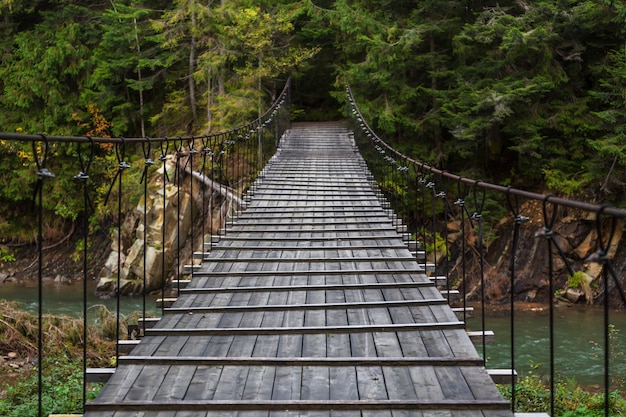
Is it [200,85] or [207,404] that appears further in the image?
[200,85]

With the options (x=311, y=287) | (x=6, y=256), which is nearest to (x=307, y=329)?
(x=311, y=287)

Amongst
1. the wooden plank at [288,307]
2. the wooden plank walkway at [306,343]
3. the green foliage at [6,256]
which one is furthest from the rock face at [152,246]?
the wooden plank at [288,307]

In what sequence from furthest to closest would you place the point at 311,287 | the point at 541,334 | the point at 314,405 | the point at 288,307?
the point at 541,334, the point at 311,287, the point at 288,307, the point at 314,405

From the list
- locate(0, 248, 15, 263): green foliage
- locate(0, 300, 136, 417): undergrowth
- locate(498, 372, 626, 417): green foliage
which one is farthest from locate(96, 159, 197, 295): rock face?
locate(498, 372, 626, 417): green foliage

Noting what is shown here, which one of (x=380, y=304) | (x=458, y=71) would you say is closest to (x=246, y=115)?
(x=458, y=71)

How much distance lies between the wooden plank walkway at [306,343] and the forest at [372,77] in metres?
7.62

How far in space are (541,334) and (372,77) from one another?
6736mm

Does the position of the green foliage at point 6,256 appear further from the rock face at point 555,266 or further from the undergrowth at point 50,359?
the rock face at point 555,266

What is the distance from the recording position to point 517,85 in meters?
11.8

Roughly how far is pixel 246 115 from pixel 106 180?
20.6 feet

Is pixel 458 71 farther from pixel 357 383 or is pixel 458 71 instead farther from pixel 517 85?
pixel 357 383

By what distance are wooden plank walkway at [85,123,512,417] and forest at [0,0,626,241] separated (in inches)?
300

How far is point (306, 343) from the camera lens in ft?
11.3

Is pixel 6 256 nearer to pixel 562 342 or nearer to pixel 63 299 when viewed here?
pixel 63 299
